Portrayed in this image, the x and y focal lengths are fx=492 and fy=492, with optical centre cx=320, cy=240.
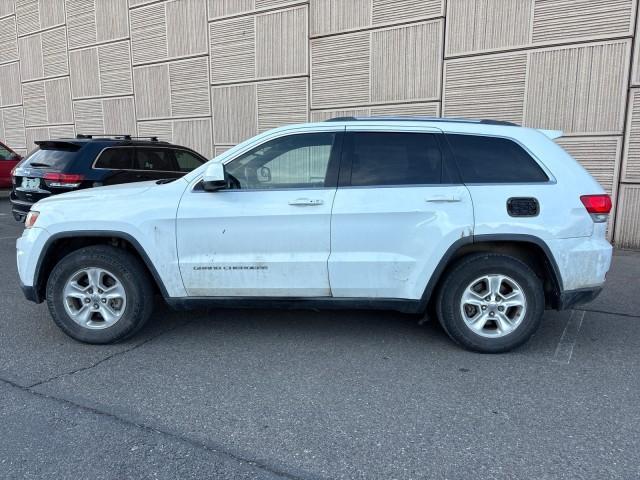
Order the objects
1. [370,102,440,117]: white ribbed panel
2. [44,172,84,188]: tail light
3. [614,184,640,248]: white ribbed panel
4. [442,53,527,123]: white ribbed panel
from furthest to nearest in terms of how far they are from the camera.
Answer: [370,102,440,117]: white ribbed panel
[442,53,527,123]: white ribbed panel
[614,184,640,248]: white ribbed panel
[44,172,84,188]: tail light

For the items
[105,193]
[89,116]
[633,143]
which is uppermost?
[89,116]

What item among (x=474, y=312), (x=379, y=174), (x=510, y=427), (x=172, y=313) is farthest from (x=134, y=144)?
(x=510, y=427)

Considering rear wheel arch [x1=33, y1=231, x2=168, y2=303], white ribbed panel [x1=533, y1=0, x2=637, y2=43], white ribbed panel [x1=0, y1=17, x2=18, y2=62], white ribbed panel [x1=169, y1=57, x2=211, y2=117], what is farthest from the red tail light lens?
white ribbed panel [x1=0, y1=17, x2=18, y2=62]

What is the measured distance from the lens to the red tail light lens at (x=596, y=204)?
3.78m

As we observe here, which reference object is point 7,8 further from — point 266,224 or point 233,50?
point 266,224

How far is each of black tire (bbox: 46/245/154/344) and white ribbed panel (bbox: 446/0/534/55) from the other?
7.09m

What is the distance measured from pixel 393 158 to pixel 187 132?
9738 mm

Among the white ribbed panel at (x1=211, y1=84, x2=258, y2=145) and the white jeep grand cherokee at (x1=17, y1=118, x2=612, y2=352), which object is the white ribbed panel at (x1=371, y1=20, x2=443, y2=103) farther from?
the white jeep grand cherokee at (x1=17, y1=118, x2=612, y2=352)

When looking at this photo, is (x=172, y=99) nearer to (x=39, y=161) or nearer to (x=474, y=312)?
(x=39, y=161)

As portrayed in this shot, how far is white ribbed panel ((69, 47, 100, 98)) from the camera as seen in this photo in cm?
1434

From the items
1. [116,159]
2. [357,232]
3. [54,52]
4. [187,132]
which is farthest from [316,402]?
[54,52]

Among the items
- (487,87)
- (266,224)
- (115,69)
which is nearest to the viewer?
(266,224)

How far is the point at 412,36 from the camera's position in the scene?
9117 mm

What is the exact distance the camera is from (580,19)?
772 centimetres
